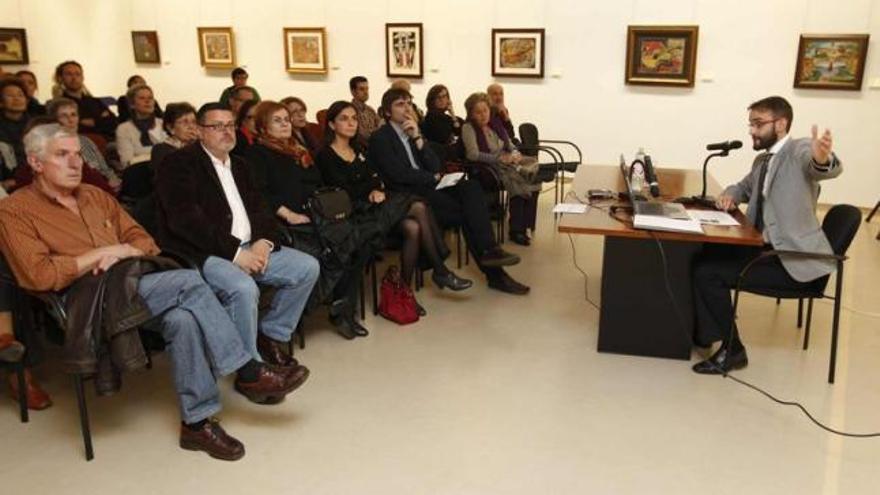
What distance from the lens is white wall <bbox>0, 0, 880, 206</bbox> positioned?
6434mm

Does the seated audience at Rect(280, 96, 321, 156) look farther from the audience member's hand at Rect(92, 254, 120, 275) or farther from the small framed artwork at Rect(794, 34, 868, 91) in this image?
the small framed artwork at Rect(794, 34, 868, 91)

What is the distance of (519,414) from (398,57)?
6.10 m

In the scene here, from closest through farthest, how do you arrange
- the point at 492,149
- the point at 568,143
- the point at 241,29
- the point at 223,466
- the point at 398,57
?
the point at 223,466, the point at 492,149, the point at 568,143, the point at 398,57, the point at 241,29

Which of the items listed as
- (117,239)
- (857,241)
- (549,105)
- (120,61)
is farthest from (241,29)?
(857,241)

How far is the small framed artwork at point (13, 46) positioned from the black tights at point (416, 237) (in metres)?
7.19

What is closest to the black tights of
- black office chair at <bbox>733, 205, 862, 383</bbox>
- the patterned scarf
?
the patterned scarf

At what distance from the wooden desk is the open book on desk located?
1.3 inches

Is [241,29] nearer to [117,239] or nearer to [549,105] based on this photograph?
[549,105]

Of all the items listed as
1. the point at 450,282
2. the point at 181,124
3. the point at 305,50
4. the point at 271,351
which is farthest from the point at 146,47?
the point at 271,351

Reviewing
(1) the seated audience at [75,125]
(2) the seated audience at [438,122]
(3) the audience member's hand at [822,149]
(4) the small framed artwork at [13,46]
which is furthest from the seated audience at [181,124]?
(4) the small framed artwork at [13,46]

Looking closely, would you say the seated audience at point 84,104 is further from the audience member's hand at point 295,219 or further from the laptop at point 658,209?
the laptop at point 658,209

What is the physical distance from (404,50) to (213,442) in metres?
6.32

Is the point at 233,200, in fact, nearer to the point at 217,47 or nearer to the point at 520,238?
the point at 520,238

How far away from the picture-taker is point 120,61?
9.81 meters
